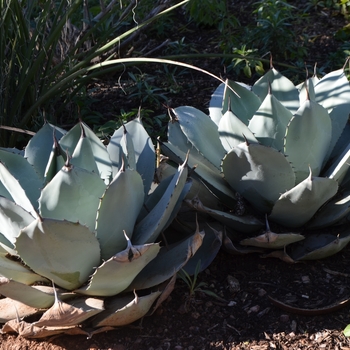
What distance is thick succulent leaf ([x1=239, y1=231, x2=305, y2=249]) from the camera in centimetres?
207

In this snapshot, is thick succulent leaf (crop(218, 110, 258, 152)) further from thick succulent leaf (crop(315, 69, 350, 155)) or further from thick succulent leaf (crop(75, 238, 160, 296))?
thick succulent leaf (crop(75, 238, 160, 296))

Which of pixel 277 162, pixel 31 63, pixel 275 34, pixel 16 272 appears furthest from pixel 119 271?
pixel 275 34

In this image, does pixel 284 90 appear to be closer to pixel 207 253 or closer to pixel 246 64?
pixel 207 253

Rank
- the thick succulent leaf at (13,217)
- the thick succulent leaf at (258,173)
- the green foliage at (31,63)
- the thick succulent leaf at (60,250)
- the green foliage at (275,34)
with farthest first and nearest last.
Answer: the green foliage at (275,34), the green foliage at (31,63), the thick succulent leaf at (258,173), the thick succulent leaf at (13,217), the thick succulent leaf at (60,250)

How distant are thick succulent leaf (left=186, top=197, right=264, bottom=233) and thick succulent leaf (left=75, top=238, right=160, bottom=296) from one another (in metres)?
0.34

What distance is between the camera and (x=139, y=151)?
2.21 meters

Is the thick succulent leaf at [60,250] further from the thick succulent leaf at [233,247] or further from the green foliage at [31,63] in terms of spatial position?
the green foliage at [31,63]

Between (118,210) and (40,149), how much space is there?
0.49 meters

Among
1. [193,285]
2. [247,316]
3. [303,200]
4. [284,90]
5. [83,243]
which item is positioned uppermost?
[284,90]

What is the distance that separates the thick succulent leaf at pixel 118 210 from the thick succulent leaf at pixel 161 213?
51 mm

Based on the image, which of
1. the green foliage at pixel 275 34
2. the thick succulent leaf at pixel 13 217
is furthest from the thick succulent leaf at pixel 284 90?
the green foliage at pixel 275 34

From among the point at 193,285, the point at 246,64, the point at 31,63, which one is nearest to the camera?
the point at 193,285

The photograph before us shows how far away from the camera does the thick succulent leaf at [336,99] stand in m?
2.32

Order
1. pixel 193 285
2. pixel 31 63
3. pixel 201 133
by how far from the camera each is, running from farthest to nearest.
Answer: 1. pixel 31 63
2. pixel 201 133
3. pixel 193 285
